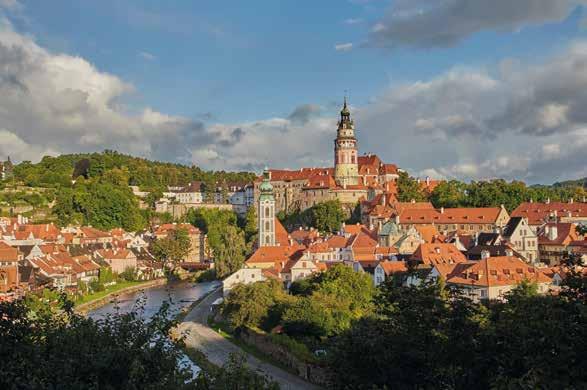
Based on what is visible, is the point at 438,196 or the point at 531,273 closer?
the point at 531,273

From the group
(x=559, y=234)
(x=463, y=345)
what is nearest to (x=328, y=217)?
(x=559, y=234)

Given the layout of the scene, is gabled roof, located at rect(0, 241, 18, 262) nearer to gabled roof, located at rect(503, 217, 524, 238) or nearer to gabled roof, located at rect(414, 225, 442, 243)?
gabled roof, located at rect(414, 225, 442, 243)

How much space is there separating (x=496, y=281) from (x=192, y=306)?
19.0 m

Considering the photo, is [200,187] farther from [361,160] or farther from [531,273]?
[531,273]

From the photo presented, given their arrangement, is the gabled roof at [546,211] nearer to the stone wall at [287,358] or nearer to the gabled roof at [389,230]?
the gabled roof at [389,230]

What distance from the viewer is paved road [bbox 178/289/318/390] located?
76.5ft

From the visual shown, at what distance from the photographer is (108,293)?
154 ft

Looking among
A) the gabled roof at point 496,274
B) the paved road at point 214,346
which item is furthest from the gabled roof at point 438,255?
the paved road at point 214,346

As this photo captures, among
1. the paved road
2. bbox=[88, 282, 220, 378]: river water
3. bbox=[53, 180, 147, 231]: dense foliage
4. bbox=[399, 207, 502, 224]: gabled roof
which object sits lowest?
the paved road

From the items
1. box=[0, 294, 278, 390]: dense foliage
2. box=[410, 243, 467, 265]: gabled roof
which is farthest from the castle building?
box=[0, 294, 278, 390]: dense foliage

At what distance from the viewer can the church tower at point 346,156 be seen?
Answer: 75188mm

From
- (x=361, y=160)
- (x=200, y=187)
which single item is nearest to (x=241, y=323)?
(x=361, y=160)

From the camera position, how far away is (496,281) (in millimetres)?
30359

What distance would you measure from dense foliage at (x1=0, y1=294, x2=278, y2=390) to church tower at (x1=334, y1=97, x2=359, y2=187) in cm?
6525
